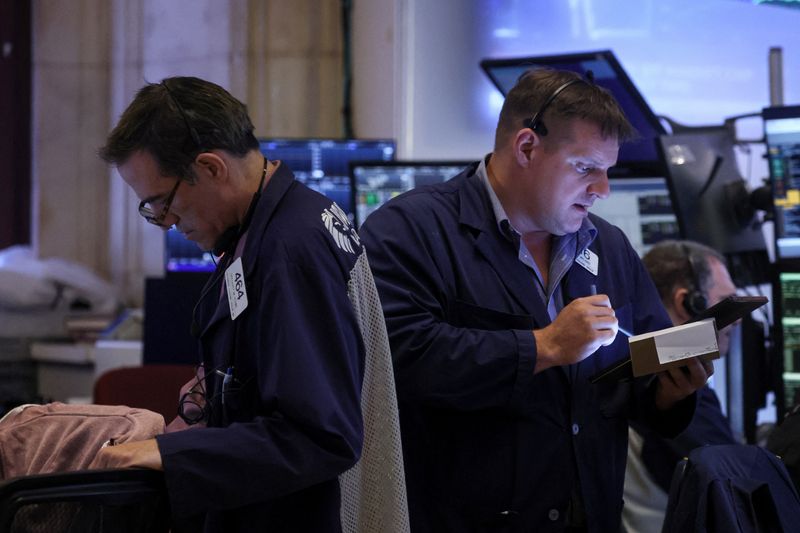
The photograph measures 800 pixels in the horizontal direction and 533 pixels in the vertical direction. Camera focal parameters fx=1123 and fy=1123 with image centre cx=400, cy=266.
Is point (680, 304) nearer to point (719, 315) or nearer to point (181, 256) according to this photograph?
point (719, 315)

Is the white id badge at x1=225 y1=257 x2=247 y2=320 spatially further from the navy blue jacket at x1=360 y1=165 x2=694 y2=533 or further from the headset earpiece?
the headset earpiece

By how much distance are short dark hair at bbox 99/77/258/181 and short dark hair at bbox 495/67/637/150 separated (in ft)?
2.17

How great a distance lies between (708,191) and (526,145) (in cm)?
154

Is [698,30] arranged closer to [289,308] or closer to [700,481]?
[700,481]

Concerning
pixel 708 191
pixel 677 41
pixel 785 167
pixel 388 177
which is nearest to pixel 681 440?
pixel 785 167

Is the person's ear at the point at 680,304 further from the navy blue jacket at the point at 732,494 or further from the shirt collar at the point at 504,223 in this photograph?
the navy blue jacket at the point at 732,494

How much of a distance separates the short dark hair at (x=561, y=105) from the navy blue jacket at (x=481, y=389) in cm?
17

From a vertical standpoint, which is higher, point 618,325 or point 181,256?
point 181,256

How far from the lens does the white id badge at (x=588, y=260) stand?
7.02 feet

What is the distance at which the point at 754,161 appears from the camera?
14.8 feet

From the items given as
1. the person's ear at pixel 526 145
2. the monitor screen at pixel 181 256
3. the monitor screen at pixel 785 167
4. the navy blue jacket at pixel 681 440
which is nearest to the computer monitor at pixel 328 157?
the monitor screen at pixel 181 256

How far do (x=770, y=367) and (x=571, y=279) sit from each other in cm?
134

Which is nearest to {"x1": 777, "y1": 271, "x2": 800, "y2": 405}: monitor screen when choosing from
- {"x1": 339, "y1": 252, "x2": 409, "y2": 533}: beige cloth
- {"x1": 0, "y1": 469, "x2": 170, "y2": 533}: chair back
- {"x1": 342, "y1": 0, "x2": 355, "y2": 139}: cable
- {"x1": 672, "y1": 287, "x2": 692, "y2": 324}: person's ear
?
{"x1": 672, "y1": 287, "x2": 692, "y2": 324}: person's ear

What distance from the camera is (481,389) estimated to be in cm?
195
